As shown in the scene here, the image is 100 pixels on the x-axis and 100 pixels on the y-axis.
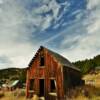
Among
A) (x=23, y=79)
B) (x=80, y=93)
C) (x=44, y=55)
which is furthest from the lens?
(x=23, y=79)

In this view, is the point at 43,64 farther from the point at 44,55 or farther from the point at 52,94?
the point at 52,94

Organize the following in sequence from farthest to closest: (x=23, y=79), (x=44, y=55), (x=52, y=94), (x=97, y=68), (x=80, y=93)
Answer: (x=97, y=68) → (x=23, y=79) → (x=44, y=55) → (x=52, y=94) → (x=80, y=93)

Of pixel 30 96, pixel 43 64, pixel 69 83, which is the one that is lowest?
pixel 30 96

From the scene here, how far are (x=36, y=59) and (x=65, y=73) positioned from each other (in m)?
4.93

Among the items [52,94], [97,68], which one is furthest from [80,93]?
[97,68]

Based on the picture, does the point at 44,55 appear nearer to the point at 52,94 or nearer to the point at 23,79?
the point at 52,94

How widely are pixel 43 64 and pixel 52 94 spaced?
16.0 ft

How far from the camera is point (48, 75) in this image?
28.8 m

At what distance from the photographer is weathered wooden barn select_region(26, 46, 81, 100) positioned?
27.5 meters

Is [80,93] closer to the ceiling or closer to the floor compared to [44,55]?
closer to the floor

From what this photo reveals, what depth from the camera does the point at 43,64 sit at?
30.3 metres

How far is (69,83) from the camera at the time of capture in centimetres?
3009

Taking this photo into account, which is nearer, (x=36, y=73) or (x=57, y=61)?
(x=57, y=61)

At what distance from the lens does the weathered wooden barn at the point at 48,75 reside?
27.5m
